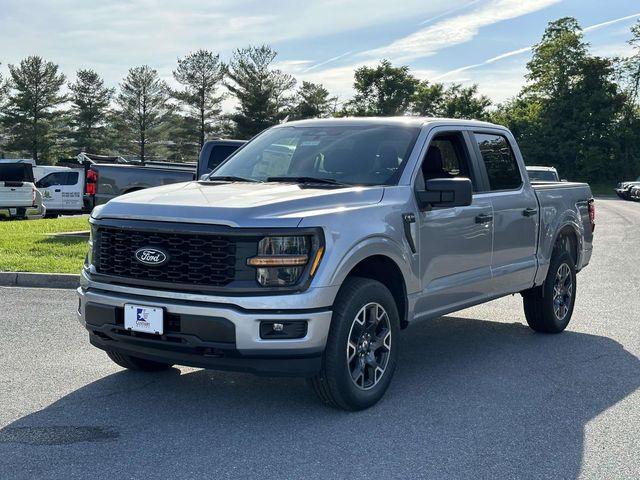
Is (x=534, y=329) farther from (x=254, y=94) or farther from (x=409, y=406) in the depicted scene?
(x=254, y=94)

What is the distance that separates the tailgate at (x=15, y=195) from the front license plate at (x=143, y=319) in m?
21.9

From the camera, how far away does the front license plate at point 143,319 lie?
449cm

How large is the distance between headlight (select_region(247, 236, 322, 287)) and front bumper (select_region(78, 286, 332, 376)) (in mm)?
172

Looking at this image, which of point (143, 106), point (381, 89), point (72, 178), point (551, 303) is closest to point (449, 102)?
point (381, 89)

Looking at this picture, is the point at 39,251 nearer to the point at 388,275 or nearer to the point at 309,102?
the point at 388,275

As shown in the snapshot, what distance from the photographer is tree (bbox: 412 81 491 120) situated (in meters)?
75.9

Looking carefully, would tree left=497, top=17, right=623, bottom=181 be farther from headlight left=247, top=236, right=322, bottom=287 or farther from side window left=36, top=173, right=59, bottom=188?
headlight left=247, top=236, right=322, bottom=287

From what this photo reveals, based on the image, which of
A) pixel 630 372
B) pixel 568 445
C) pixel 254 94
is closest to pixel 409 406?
pixel 568 445

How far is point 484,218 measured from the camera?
610 cm

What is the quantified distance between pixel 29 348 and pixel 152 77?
253ft

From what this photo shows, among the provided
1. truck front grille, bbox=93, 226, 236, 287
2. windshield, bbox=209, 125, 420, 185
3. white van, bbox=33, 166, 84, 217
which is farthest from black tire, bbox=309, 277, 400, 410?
white van, bbox=33, 166, 84, 217

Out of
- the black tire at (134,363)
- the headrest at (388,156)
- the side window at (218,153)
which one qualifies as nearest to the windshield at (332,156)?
the headrest at (388,156)

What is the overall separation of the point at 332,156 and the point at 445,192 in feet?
3.13

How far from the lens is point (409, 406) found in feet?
16.5
